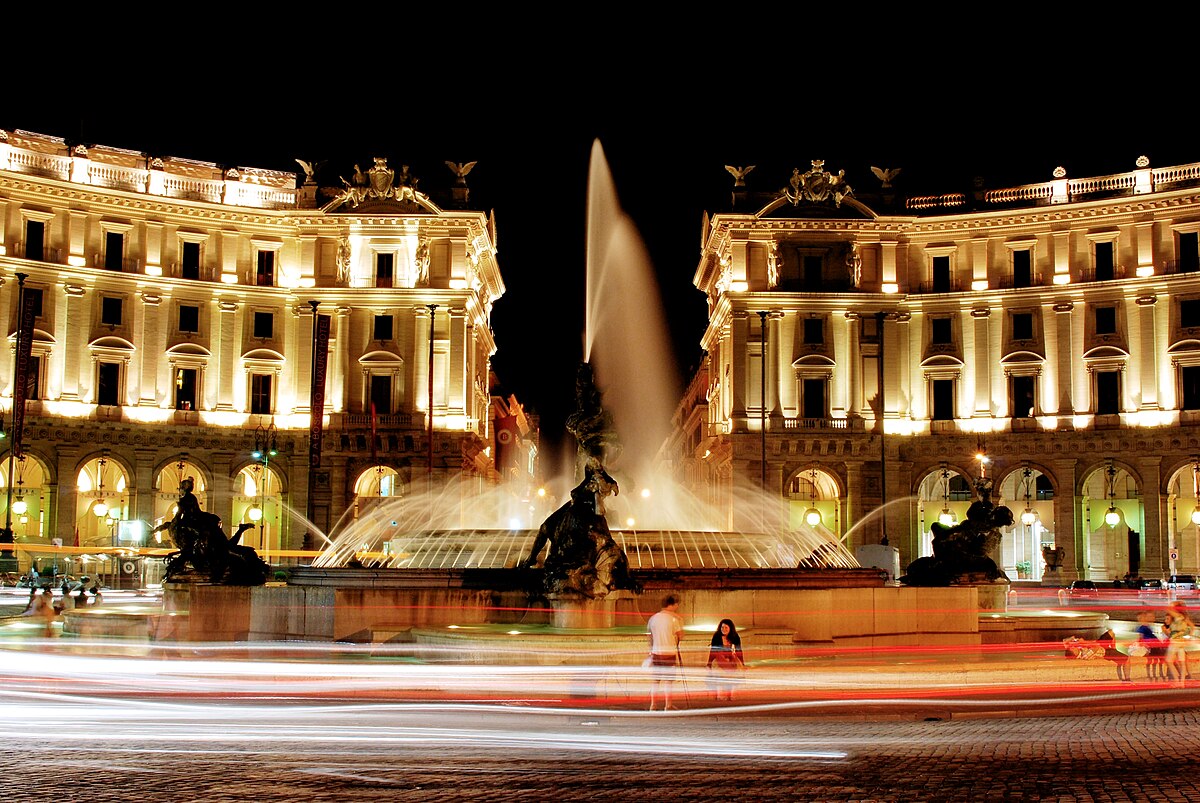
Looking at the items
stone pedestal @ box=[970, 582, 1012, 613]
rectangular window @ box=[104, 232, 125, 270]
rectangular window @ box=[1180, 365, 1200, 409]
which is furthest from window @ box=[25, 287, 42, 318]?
rectangular window @ box=[1180, 365, 1200, 409]

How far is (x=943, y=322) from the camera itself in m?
62.0

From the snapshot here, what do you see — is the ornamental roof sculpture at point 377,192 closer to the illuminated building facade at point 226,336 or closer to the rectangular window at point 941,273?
the illuminated building facade at point 226,336

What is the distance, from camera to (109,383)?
57.3 metres

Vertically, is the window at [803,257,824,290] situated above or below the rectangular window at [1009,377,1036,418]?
above

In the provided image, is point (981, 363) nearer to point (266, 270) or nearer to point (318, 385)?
point (318, 385)

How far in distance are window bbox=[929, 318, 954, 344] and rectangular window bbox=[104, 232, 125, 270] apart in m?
36.1

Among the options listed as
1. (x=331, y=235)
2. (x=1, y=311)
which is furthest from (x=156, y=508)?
(x=331, y=235)

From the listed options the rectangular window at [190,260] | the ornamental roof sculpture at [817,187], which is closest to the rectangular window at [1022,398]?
the ornamental roof sculpture at [817,187]

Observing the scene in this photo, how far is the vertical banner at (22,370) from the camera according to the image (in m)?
48.6

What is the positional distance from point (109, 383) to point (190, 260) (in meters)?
6.48

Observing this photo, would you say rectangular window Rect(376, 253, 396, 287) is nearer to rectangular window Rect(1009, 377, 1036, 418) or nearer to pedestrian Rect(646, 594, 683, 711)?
rectangular window Rect(1009, 377, 1036, 418)

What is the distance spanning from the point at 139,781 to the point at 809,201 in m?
55.9

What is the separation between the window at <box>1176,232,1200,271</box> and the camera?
57719mm

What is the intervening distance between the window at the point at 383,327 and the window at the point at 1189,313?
3443 centimetres
